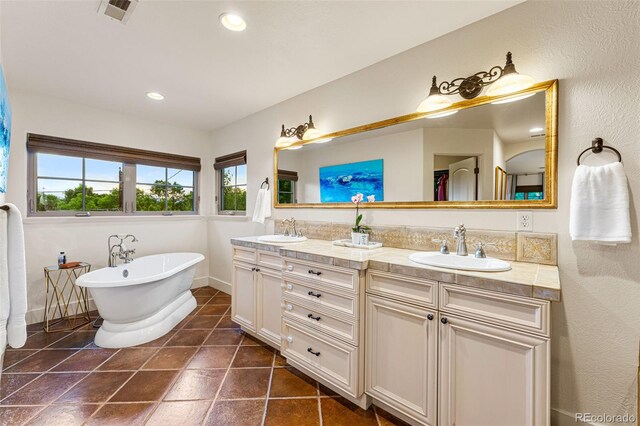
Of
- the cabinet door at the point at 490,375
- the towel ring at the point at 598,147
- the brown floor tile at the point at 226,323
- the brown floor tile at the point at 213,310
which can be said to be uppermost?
the towel ring at the point at 598,147

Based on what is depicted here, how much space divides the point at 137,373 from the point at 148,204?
2316 mm

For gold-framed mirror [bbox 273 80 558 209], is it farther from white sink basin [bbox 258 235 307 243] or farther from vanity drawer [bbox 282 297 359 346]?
vanity drawer [bbox 282 297 359 346]

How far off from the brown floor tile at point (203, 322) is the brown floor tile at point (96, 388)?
0.79 m

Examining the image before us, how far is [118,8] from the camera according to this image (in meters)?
1.60

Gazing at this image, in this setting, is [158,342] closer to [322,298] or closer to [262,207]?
[262,207]

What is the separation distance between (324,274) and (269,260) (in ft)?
2.15

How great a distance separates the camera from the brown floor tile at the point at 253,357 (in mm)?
2109

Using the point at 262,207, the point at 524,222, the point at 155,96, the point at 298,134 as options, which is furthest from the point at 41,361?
the point at 524,222

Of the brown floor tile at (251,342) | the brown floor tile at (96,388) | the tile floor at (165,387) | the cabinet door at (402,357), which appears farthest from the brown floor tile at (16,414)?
the cabinet door at (402,357)

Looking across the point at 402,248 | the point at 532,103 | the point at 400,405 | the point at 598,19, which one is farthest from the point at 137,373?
the point at 598,19

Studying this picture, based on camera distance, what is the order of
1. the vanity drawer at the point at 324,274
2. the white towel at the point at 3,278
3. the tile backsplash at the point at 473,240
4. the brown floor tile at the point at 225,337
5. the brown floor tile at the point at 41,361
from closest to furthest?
1. the white towel at the point at 3,278
2. the tile backsplash at the point at 473,240
3. the vanity drawer at the point at 324,274
4. the brown floor tile at the point at 41,361
5. the brown floor tile at the point at 225,337

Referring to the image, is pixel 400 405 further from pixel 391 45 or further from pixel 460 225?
pixel 391 45

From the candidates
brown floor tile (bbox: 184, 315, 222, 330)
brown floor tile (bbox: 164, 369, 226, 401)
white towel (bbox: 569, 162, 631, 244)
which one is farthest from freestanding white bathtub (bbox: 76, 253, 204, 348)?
white towel (bbox: 569, 162, 631, 244)

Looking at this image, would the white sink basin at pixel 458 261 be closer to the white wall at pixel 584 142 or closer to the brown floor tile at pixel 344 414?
the white wall at pixel 584 142
